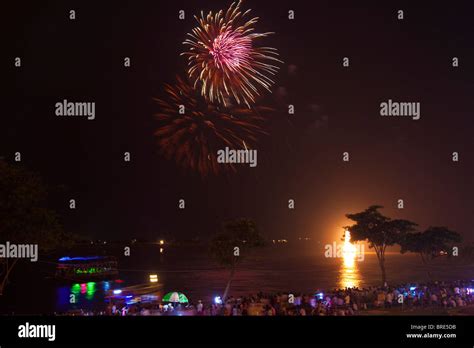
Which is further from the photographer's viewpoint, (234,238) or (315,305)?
(234,238)

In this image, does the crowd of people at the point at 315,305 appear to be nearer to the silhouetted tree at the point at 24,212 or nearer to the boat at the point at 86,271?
the silhouetted tree at the point at 24,212

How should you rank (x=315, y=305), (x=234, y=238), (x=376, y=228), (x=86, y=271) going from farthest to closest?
(x=86, y=271)
(x=376, y=228)
(x=234, y=238)
(x=315, y=305)

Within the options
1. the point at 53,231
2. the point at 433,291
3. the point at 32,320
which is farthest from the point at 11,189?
the point at 433,291

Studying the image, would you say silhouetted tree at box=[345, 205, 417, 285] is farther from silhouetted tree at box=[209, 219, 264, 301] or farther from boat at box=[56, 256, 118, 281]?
boat at box=[56, 256, 118, 281]

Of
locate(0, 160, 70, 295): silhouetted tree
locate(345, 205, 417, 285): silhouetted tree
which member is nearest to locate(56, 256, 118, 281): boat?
locate(345, 205, 417, 285): silhouetted tree

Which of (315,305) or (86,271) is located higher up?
(315,305)

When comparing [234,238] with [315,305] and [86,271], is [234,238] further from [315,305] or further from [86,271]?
[86,271]

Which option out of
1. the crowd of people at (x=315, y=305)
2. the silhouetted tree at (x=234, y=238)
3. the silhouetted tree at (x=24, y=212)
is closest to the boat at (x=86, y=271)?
the silhouetted tree at (x=234, y=238)

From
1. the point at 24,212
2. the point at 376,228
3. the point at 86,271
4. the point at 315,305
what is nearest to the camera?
the point at 24,212

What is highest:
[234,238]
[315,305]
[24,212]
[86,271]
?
[24,212]

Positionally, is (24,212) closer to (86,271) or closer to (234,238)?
(234,238)

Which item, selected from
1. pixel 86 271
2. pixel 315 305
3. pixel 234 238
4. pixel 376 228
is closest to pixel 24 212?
pixel 315 305
